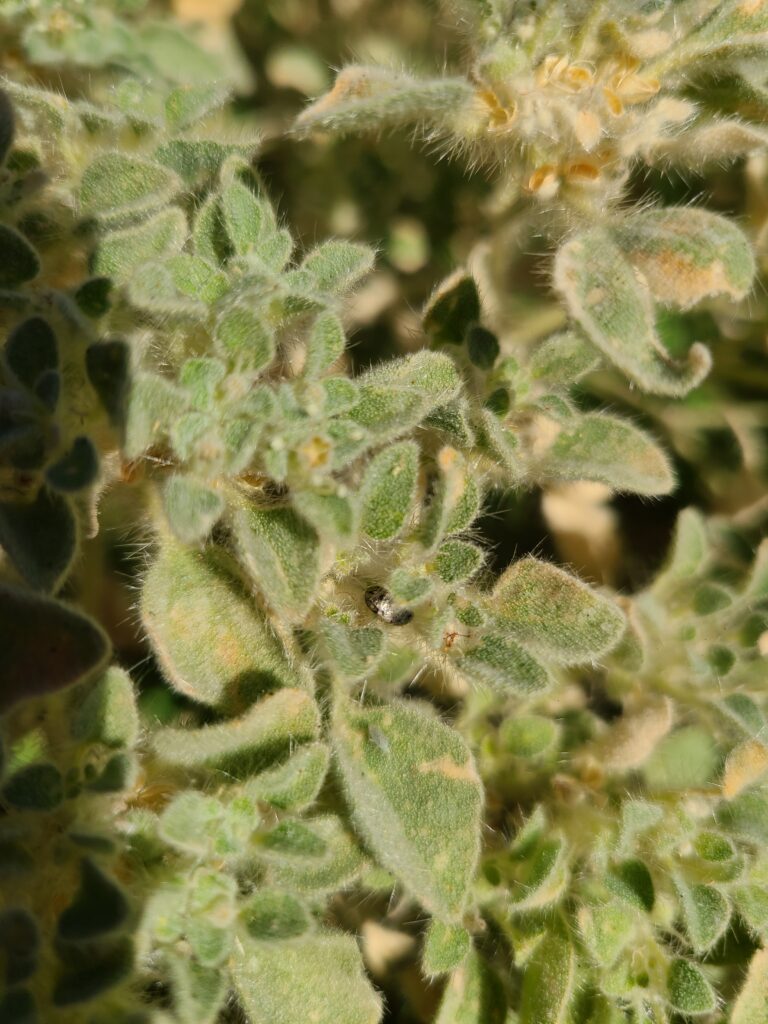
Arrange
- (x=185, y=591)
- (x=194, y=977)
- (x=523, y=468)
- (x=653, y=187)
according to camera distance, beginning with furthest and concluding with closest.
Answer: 1. (x=653, y=187)
2. (x=523, y=468)
3. (x=185, y=591)
4. (x=194, y=977)

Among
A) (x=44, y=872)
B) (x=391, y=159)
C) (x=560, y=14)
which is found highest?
(x=560, y=14)

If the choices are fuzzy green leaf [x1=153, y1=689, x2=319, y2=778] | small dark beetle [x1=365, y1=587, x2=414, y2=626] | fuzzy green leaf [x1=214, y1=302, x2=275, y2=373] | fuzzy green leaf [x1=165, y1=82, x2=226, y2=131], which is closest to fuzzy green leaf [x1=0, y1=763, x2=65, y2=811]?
fuzzy green leaf [x1=153, y1=689, x2=319, y2=778]

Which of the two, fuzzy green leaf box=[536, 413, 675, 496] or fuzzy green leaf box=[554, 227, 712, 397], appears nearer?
fuzzy green leaf box=[554, 227, 712, 397]

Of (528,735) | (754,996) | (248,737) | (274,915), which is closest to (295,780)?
(248,737)

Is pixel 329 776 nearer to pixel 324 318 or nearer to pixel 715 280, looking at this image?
pixel 324 318

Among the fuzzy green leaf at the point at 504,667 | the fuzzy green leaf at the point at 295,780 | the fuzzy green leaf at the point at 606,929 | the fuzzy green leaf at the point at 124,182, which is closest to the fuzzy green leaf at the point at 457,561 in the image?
the fuzzy green leaf at the point at 504,667

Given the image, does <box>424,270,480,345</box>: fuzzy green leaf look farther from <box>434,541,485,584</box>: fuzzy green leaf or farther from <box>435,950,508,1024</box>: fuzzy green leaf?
<box>435,950,508,1024</box>: fuzzy green leaf

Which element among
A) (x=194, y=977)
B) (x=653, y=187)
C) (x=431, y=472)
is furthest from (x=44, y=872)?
(x=653, y=187)
